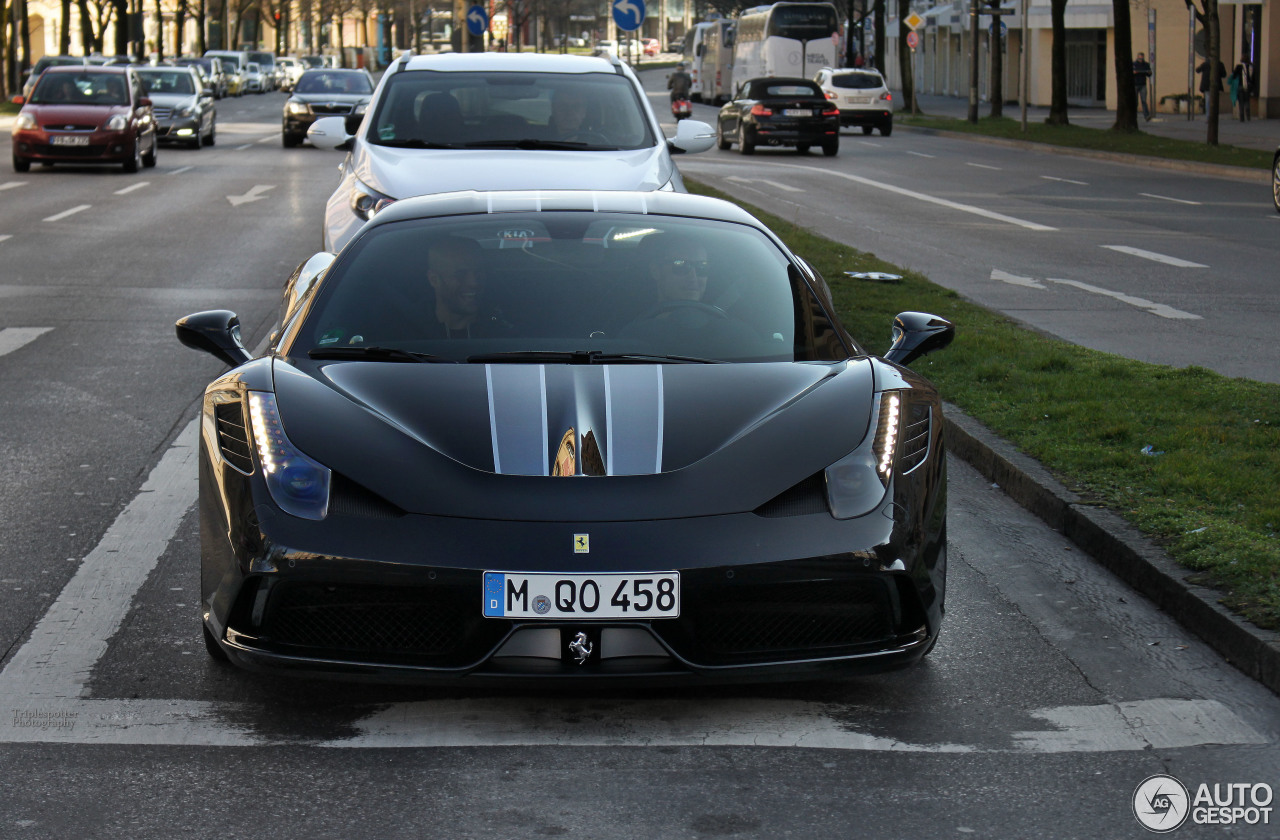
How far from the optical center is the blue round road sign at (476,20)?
36519 millimetres

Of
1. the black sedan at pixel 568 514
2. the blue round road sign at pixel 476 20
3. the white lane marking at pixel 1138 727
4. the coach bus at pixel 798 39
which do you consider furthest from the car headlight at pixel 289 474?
the coach bus at pixel 798 39

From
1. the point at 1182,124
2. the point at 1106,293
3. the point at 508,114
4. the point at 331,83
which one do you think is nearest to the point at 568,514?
the point at 508,114

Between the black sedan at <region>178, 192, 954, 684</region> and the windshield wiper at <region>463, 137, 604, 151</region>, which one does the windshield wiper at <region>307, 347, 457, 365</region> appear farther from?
the windshield wiper at <region>463, 137, 604, 151</region>

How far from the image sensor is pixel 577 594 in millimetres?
4000

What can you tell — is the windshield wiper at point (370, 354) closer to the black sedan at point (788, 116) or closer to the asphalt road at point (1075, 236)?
the asphalt road at point (1075, 236)

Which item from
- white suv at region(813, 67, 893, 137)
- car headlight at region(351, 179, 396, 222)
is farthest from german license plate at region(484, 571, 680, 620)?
white suv at region(813, 67, 893, 137)

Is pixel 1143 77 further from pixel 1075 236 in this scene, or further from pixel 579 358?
pixel 579 358

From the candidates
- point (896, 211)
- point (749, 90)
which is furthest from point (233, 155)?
point (896, 211)

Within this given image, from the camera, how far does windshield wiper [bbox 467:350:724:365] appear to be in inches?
187

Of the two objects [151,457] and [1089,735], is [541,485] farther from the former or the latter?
[151,457]

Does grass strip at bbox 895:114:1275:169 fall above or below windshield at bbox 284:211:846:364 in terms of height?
above

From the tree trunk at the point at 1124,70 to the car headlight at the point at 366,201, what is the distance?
30351 millimetres

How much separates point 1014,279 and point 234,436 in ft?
37.9

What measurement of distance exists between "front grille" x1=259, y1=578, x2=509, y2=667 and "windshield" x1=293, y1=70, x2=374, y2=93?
1298 inches
